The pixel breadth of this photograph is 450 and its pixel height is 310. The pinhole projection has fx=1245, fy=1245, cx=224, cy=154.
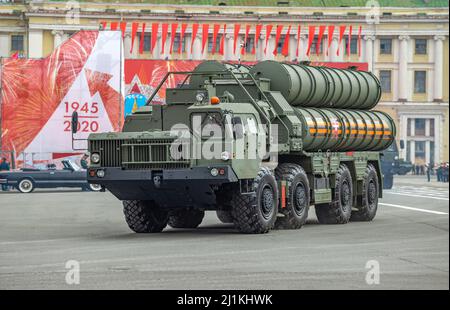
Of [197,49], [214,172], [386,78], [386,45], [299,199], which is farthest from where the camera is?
[386,78]

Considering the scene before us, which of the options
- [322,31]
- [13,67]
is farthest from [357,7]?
[13,67]

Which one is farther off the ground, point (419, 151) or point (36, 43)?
point (36, 43)

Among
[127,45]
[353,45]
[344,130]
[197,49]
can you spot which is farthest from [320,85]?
[353,45]

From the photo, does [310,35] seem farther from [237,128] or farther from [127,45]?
[237,128]

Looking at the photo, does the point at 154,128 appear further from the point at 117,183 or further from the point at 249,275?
the point at 249,275

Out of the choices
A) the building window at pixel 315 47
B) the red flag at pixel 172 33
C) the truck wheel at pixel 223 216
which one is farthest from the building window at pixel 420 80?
the truck wheel at pixel 223 216

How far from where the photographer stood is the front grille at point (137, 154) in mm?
22062

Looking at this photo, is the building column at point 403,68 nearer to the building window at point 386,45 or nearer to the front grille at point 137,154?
the building window at point 386,45

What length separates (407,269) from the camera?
15438 millimetres

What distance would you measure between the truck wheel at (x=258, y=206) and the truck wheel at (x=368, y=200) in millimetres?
5749

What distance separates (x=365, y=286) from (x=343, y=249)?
18.4 feet

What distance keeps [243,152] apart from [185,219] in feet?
11.9

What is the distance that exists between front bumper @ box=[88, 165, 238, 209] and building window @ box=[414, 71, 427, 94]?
362ft

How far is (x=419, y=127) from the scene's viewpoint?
417ft
